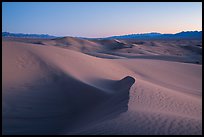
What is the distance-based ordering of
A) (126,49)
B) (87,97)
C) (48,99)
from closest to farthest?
(48,99) → (87,97) → (126,49)

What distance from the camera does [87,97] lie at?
965cm

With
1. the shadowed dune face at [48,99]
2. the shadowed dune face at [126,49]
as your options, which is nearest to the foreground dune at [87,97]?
the shadowed dune face at [48,99]

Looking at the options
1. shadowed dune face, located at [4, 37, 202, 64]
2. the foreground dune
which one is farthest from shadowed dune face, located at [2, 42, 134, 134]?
shadowed dune face, located at [4, 37, 202, 64]

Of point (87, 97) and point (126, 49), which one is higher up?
point (126, 49)

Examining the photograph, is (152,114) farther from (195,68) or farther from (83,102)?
(195,68)

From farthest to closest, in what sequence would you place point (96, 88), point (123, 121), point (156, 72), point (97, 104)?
point (156, 72) < point (96, 88) < point (97, 104) < point (123, 121)

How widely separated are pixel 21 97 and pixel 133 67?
8865 mm

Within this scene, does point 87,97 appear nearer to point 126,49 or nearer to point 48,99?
point 48,99

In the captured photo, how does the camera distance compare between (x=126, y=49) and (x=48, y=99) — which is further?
(x=126, y=49)

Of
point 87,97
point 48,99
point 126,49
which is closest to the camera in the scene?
point 48,99

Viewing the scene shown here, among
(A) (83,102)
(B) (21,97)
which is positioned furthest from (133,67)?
(B) (21,97)

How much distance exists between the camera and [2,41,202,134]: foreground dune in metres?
5.36

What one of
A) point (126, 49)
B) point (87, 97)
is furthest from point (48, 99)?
point (126, 49)

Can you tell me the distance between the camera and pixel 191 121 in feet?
17.5
